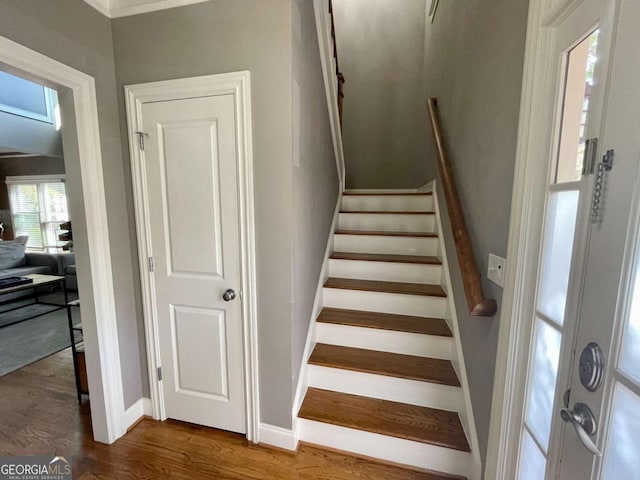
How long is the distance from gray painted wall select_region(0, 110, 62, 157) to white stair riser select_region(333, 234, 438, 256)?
4.30m

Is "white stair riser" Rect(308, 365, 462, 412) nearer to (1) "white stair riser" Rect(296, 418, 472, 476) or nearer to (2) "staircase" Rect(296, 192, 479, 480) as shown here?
(2) "staircase" Rect(296, 192, 479, 480)

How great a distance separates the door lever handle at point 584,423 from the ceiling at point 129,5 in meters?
2.24

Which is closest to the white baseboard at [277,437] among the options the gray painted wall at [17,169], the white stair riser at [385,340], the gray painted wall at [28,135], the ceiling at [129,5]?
the white stair riser at [385,340]

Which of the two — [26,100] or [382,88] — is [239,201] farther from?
[26,100]

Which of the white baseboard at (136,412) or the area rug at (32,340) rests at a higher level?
the white baseboard at (136,412)

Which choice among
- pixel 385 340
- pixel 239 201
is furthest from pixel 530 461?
pixel 239 201

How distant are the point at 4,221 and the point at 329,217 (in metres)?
7.58

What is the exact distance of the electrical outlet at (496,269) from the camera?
1175mm

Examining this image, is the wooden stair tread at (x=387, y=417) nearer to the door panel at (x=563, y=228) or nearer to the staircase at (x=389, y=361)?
the staircase at (x=389, y=361)

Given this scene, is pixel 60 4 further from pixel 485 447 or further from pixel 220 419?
pixel 485 447

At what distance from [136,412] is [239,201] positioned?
1585 millimetres

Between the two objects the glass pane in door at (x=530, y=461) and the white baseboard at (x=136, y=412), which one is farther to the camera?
the white baseboard at (x=136, y=412)

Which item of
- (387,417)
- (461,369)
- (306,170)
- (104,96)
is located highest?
(104,96)

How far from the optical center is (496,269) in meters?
1.22
